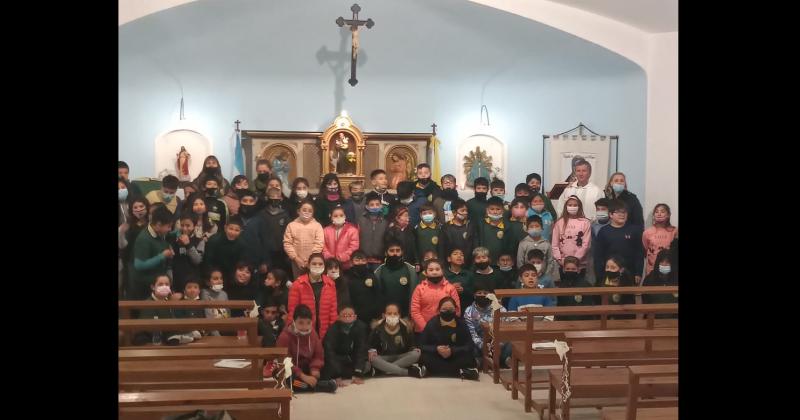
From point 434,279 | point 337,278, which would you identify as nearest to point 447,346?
point 434,279

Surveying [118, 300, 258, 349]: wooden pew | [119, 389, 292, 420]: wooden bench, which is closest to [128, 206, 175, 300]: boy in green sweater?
[118, 300, 258, 349]: wooden pew

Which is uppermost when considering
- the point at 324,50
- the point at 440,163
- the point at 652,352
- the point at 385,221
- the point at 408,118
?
the point at 324,50

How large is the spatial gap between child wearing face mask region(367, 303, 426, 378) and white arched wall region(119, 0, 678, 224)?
397 centimetres

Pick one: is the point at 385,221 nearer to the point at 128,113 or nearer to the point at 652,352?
the point at 652,352

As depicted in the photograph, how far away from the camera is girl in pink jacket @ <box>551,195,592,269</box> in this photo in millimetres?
8195

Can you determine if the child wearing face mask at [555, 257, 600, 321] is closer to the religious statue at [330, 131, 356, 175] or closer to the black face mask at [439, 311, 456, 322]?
the black face mask at [439, 311, 456, 322]

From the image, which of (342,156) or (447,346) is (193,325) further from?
(342,156)

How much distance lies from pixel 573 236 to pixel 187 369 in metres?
4.73

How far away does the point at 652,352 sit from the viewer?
5.33 meters

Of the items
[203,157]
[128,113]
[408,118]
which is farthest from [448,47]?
[128,113]

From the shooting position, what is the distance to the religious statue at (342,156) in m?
9.55

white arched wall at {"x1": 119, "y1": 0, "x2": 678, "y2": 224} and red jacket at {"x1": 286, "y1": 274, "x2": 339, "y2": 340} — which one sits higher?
white arched wall at {"x1": 119, "y1": 0, "x2": 678, "y2": 224}

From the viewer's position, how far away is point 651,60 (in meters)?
9.32

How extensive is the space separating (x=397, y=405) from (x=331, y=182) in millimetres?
2877
